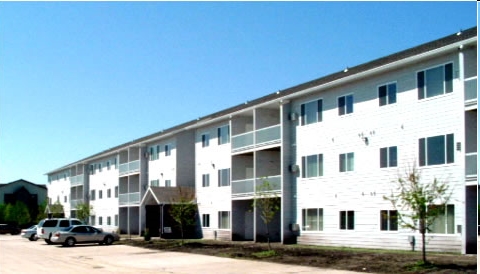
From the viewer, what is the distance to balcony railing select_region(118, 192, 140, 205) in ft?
192

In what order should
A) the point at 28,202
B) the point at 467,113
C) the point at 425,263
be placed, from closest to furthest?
the point at 425,263, the point at 467,113, the point at 28,202

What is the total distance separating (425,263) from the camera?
2128 cm

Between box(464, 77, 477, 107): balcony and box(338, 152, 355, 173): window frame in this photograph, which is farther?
box(338, 152, 355, 173): window frame

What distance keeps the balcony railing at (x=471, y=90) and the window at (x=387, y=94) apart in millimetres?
4562

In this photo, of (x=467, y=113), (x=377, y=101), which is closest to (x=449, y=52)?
(x=467, y=113)

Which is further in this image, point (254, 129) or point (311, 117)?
point (254, 129)

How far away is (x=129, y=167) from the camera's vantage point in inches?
2427

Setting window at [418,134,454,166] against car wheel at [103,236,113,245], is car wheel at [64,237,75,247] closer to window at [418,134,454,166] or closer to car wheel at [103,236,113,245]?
car wheel at [103,236,113,245]

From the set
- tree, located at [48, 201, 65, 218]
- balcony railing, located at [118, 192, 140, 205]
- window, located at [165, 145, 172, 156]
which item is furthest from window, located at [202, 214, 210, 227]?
tree, located at [48, 201, 65, 218]

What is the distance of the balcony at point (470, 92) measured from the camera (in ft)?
80.9

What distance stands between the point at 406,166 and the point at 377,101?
3730mm

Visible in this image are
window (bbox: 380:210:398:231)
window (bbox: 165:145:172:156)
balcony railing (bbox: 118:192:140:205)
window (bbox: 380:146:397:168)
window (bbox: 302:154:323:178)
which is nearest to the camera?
window (bbox: 380:210:398:231)

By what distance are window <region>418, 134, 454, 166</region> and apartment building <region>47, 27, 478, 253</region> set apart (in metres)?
0.04

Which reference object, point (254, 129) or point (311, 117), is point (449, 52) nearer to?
point (311, 117)
